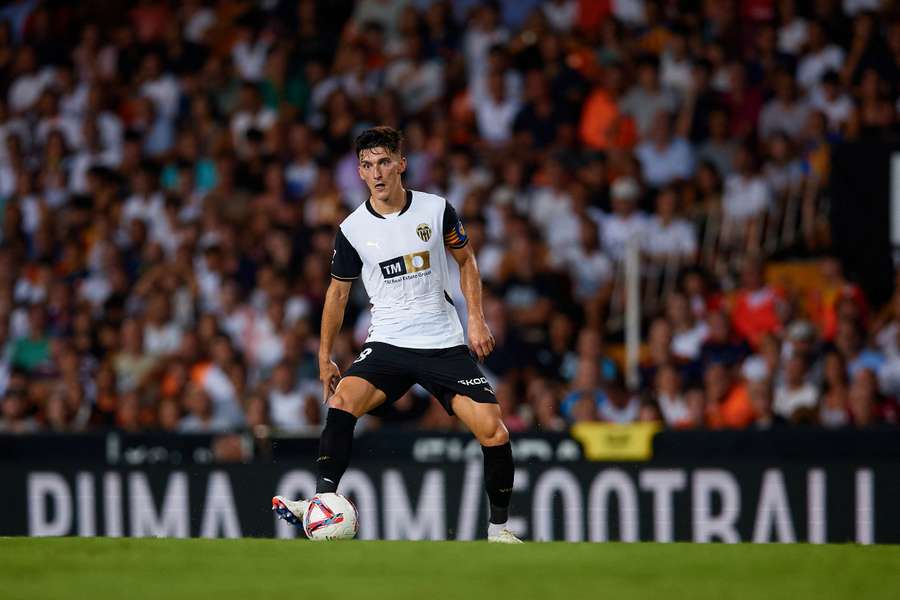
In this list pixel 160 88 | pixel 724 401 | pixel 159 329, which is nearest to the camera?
pixel 724 401

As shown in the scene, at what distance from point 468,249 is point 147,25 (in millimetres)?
11088

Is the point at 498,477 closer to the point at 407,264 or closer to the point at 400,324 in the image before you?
the point at 400,324

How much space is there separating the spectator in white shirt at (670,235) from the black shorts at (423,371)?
604 centimetres

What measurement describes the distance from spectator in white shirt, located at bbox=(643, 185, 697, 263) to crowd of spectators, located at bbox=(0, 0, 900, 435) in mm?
25

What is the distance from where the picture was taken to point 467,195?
1374 centimetres

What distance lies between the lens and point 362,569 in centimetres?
607

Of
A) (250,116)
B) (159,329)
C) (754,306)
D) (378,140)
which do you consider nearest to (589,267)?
(754,306)

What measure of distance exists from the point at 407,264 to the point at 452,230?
291 millimetres

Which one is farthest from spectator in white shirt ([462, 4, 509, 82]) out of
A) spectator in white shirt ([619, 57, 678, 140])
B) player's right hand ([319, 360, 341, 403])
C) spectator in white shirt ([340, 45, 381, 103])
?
player's right hand ([319, 360, 341, 403])

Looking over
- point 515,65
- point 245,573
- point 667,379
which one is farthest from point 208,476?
point 515,65

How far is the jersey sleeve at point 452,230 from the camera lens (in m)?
7.65

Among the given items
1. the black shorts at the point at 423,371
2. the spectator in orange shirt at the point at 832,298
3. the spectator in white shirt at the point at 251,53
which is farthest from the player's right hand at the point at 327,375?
the spectator in white shirt at the point at 251,53

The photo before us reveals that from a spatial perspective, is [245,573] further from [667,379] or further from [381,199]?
[667,379]

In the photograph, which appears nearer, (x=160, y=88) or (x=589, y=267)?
(x=589, y=267)
